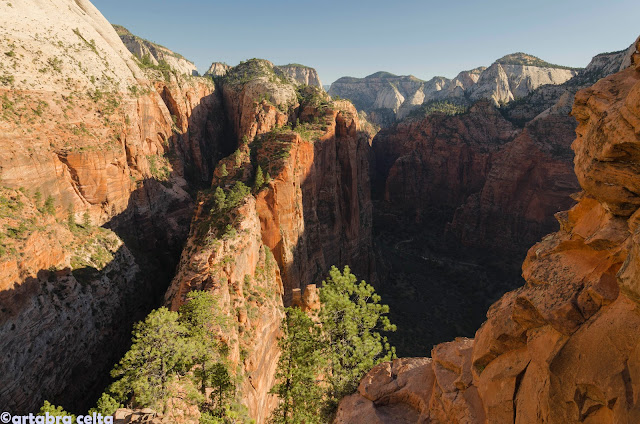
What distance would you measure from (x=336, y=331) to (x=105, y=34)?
272 feet

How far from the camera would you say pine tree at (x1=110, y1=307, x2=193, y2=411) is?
21.7 m

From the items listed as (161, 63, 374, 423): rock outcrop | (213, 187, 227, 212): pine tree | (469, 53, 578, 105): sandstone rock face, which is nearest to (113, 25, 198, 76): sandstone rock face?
(161, 63, 374, 423): rock outcrop

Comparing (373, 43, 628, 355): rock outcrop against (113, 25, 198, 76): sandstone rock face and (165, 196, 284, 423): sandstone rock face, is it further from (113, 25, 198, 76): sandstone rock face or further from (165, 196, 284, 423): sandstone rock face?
(113, 25, 198, 76): sandstone rock face

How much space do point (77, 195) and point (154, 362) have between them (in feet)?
112

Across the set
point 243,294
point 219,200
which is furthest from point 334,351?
point 219,200

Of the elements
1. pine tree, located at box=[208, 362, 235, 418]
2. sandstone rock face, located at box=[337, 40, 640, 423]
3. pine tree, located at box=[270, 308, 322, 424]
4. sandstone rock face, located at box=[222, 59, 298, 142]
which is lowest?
pine tree, located at box=[208, 362, 235, 418]

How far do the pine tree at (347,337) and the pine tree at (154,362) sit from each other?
436 inches

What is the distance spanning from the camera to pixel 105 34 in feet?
229

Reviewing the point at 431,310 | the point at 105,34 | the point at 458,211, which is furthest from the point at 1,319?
the point at 458,211

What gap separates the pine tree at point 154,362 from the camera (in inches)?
856

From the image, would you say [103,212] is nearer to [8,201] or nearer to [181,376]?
[8,201]

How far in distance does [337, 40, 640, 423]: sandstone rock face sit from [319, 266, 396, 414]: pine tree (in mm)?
5059

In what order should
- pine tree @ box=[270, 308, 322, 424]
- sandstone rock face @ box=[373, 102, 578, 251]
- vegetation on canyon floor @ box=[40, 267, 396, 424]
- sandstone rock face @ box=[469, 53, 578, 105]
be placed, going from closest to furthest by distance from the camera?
1. vegetation on canyon floor @ box=[40, 267, 396, 424]
2. pine tree @ box=[270, 308, 322, 424]
3. sandstone rock face @ box=[373, 102, 578, 251]
4. sandstone rock face @ box=[469, 53, 578, 105]

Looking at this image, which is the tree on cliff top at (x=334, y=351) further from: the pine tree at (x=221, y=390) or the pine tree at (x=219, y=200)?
the pine tree at (x=219, y=200)
